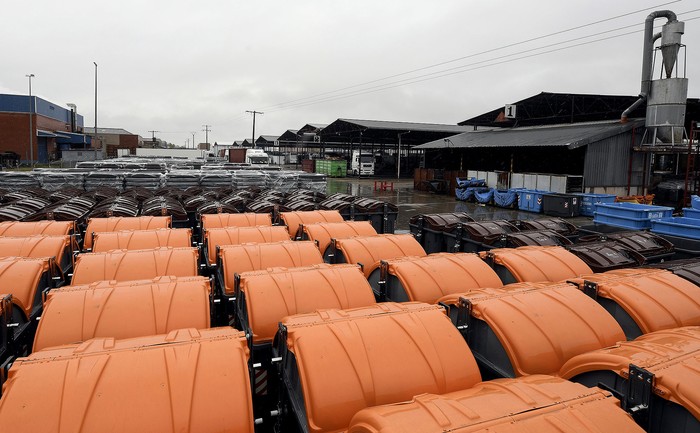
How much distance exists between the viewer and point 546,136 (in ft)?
96.6

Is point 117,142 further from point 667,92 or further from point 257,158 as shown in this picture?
point 667,92

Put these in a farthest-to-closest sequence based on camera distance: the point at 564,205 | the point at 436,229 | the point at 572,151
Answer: the point at 572,151, the point at 564,205, the point at 436,229

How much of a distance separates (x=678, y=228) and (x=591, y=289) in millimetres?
7279

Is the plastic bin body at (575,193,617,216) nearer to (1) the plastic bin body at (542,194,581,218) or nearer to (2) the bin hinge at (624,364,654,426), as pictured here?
(1) the plastic bin body at (542,194,581,218)

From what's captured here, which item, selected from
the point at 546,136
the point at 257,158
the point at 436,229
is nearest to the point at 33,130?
the point at 257,158

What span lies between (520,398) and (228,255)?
4.67 metres

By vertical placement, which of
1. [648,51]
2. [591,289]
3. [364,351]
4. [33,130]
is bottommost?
[364,351]

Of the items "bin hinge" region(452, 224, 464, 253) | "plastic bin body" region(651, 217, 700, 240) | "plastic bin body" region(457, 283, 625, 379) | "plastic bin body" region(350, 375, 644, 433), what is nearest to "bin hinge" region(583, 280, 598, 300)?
"plastic bin body" region(457, 283, 625, 379)

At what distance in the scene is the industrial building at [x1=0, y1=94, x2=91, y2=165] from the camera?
5088cm

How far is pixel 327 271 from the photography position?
5336mm

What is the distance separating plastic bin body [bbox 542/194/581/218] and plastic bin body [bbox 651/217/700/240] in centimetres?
1288

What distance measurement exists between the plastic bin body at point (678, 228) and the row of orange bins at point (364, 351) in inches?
200

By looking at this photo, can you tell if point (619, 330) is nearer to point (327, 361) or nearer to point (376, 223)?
point (327, 361)

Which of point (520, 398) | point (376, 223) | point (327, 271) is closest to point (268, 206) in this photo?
point (376, 223)
